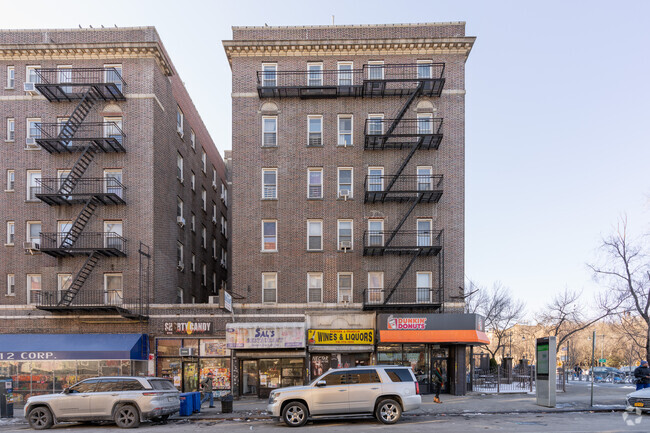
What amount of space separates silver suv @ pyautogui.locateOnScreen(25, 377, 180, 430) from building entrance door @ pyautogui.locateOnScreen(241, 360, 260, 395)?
908 centimetres

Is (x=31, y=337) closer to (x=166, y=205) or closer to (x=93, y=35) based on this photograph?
(x=166, y=205)

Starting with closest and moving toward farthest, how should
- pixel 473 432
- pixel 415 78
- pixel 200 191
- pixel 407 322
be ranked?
1. pixel 473 432
2. pixel 407 322
3. pixel 415 78
4. pixel 200 191

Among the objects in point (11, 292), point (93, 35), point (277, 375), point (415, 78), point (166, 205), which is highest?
point (93, 35)

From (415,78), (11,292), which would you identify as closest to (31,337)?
(11,292)

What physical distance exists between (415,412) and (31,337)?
19452 millimetres

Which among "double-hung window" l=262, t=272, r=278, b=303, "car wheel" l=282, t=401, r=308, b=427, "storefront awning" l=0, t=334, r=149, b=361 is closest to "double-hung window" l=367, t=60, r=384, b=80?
"double-hung window" l=262, t=272, r=278, b=303

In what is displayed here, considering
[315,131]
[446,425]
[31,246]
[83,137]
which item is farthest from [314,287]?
[31,246]

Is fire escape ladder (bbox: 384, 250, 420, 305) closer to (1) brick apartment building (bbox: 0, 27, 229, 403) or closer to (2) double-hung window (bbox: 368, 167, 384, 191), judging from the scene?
A: (2) double-hung window (bbox: 368, 167, 384, 191)

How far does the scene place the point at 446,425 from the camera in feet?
53.7

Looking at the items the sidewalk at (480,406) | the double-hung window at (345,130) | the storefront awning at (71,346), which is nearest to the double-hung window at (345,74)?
the double-hung window at (345,130)

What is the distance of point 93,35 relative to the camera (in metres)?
28.9

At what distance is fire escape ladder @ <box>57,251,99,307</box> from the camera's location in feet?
85.5

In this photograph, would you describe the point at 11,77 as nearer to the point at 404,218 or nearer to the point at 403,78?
the point at 403,78

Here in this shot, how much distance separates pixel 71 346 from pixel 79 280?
341cm
